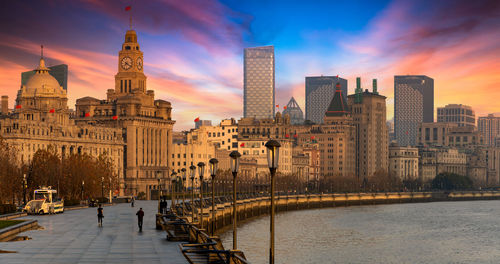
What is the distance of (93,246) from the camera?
47.7 metres

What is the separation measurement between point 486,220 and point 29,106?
111441 millimetres

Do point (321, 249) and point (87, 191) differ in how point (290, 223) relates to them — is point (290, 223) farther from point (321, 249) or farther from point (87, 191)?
point (321, 249)

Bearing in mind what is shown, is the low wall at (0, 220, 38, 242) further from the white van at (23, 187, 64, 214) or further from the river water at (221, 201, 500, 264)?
the river water at (221, 201, 500, 264)

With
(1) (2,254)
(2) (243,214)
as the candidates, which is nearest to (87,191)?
(2) (243,214)

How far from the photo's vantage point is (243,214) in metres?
158

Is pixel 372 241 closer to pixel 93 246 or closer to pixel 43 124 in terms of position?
pixel 93 246

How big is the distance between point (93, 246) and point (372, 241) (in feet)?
231

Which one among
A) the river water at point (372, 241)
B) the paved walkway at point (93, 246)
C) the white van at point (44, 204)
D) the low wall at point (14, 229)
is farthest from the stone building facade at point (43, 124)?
the low wall at point (14, 229)

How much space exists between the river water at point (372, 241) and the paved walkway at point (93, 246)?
22.8 meters

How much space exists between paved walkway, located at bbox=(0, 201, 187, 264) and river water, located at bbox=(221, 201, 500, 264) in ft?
74.9

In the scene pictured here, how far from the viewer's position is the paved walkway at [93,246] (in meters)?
40.6

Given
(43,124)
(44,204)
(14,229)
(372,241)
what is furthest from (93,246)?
(43,124)

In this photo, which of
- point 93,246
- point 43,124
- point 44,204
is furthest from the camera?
point 43,124

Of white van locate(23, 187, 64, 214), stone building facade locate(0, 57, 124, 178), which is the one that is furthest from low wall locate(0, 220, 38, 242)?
stone building facade locate(0, 57, 124, 178)
